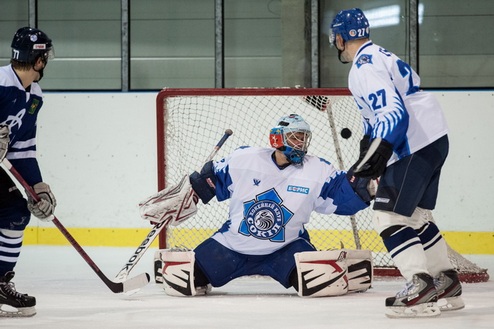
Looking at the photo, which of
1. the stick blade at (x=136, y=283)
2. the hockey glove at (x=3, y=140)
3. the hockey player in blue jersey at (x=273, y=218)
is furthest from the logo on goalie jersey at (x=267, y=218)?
the hockey glove at (x=3, y=140)

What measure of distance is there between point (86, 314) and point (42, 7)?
518cm

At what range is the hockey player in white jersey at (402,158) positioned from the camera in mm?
3881

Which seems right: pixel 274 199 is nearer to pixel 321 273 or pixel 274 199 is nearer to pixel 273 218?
pixel 273 218

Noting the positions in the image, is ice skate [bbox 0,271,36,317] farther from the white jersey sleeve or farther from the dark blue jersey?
the white jersey sleeve

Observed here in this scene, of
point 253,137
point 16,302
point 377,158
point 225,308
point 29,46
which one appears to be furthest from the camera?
point 253,137

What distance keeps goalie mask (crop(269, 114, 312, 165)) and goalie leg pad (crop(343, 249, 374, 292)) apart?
506 mm

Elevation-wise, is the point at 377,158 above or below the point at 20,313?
above

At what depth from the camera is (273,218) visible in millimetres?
4867

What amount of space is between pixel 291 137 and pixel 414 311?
121cm

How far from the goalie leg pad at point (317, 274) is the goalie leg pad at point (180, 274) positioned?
0.48m

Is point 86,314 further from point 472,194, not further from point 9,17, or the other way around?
point 9,17

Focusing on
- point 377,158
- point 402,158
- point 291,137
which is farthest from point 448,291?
point 291,137

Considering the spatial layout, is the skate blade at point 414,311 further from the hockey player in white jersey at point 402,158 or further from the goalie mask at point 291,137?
the goalie mask at point 291,137

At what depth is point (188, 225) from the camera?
6836 millimetres
